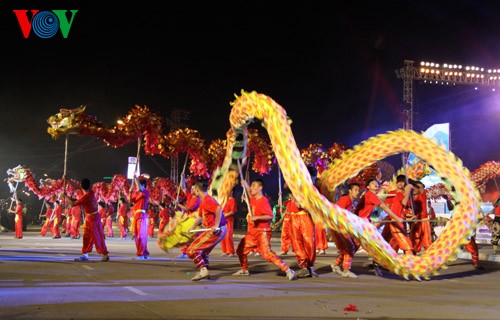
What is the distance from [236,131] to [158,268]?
299 centimetres

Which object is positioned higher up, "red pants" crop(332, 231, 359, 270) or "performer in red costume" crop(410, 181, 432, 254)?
"performer in red costume" crop(410, 181, 432, 254)

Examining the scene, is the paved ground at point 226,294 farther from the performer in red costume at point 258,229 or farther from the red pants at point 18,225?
the red pants at point 18,225

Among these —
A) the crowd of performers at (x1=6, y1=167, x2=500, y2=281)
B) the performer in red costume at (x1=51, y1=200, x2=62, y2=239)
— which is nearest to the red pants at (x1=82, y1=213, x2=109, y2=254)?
the crowd of performers at (x1=6, y1=167, x2=500, y2=281)

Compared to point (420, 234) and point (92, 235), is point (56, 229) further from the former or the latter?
point (420, 234)

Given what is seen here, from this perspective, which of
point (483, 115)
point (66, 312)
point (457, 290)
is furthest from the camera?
point (483, 115)

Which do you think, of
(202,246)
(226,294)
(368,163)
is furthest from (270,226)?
(226,294)

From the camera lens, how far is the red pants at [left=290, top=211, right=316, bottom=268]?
9.70 m

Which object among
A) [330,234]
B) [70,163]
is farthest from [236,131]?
[70,163]

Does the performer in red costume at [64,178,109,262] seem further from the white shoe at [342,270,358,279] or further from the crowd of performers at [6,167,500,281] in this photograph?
the white shoe at [342,270,358,279]

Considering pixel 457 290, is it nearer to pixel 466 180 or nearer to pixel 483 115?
pixel 466 180

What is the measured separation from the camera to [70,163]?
54.7 meters

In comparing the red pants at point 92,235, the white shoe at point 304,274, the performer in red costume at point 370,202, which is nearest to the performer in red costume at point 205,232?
the white shoe at point 304,274

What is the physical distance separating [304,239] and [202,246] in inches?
74.2

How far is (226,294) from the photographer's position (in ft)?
24.2
